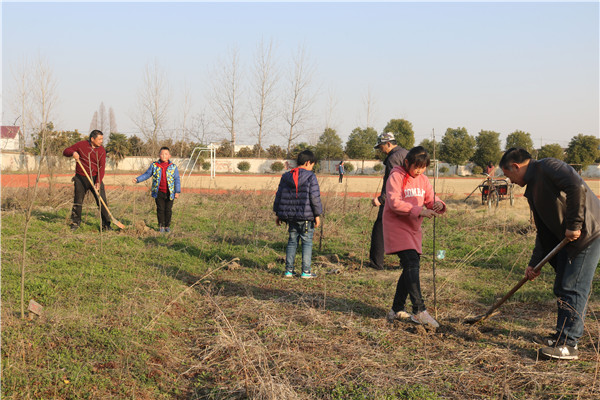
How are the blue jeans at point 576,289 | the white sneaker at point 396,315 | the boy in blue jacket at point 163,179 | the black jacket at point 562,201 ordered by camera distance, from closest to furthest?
the black jacket at point 562,201, the blue jeans at point 576,289, the white sneaker at point 396,315, the boy in blue jacket at point 163,179

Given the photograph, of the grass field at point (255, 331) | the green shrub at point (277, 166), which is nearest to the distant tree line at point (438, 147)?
the green shrub at point (277, 166)

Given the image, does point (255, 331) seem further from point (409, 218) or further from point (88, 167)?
point (88, 167)

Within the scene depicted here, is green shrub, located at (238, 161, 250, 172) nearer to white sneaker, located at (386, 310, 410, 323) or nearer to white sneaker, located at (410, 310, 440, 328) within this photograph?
white sneaker, located at (386, 310, 410, 323)

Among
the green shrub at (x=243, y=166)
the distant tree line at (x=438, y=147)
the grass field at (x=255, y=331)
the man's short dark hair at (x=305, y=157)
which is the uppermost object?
the distant tree line at (x=438, y=147)

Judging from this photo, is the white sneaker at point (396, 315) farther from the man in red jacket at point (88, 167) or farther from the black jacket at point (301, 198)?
the man in red jacket at point (88, 167)

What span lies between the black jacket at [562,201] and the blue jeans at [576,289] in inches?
3.1

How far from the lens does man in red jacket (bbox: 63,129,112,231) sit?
8359 millimetres

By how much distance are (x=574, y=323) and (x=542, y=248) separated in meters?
0.64

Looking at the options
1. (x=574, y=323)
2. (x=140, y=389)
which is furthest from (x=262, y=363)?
(x=574, y=323)

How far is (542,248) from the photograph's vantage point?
4.11m

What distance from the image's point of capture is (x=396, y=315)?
183 inches

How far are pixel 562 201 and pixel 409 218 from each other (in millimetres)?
1248

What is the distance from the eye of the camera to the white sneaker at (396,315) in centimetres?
461

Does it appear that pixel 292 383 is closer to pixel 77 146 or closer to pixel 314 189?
pixel 314 189
